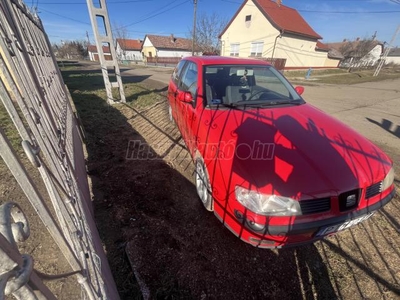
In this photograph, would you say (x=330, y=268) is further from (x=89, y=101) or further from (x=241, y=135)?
(x=89, y=101)

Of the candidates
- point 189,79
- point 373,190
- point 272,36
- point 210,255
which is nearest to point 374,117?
point 373,190

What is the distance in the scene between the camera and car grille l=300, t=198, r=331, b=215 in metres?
1.63

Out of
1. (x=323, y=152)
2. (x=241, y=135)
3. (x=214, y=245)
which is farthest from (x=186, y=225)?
(x=323, y=152)

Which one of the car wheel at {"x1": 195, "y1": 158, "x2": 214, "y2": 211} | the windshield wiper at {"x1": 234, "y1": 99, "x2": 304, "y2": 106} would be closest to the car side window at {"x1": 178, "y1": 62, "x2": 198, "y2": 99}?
the windshield wiper at {"x1": 234, "y1": 99, "x2": 304, "y2": 106}

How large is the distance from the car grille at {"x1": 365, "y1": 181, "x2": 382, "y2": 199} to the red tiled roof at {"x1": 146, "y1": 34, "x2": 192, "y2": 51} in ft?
158

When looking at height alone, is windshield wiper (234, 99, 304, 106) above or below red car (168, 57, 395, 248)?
above

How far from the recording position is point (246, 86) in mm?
3064

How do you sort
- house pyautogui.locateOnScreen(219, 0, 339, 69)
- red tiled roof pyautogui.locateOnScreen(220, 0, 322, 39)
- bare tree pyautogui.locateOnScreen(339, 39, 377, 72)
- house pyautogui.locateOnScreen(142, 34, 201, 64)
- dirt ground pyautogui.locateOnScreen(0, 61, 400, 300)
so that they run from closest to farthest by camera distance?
dirt ground pyautogui.locateOnScreen(0, 61, 400, 300), red tiled roof pyautogui.locateOnScreen(220, 0, 322, 39), house pyautogui.locateOnScreen(219, 0, 339, 69), bare tree pyautogui.locateOnScreen(339, 39, 377, 72), house pyautogui.locateOnScreen(142, 34, 201, 64)

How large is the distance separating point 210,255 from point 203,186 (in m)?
0.81

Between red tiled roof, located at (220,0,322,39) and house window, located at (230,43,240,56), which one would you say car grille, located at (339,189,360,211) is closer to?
red tiled roof, located at (220,0,322,39)

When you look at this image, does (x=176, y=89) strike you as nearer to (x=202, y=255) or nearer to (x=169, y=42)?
(x=202, y=255)

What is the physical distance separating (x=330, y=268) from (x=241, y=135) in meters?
1.61

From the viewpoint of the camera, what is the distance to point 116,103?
7375 millimetres

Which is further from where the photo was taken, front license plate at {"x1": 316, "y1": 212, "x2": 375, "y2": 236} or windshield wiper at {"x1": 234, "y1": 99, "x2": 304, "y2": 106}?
windshield wiper at {"x1": 234, "y1": 99, "x2": 304, "y2": 106}
